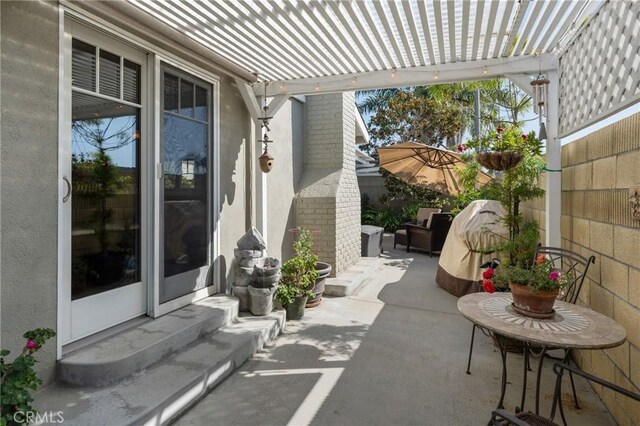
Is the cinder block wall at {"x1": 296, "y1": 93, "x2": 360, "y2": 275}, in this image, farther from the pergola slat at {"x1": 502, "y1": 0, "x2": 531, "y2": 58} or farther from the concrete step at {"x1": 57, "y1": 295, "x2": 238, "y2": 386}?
the pergola slat at {"x1": 502, "y1": 0, "x2": 531, "y2": 58}

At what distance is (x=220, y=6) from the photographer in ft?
9.13

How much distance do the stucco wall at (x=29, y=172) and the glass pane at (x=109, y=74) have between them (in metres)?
0.44

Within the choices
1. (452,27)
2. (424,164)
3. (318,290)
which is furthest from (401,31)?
(424,164)

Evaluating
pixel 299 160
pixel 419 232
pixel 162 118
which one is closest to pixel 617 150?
pixel 162 118

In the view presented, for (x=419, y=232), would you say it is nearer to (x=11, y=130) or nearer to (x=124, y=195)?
(x=124, y=195)

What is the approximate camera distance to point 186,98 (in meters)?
3.75

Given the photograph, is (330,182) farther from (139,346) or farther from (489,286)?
(139,346)

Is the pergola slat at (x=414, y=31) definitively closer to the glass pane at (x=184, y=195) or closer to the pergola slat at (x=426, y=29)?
the pergola slat at (x=426, y=29)

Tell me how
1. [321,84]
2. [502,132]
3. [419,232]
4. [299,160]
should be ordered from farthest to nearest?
[419,232], [299,160], [321,84], [502,132]

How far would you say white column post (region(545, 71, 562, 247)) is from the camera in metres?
3.41

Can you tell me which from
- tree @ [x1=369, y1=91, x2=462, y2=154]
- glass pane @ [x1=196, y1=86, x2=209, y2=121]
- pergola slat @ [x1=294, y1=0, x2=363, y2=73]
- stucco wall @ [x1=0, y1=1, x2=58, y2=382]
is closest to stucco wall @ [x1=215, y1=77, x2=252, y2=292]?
glass pane @ [x1=196, y1=86, x2=209, y2=121]

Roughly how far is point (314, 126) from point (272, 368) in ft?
14.7

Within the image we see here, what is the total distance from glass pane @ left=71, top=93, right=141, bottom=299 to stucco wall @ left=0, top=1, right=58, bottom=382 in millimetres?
242

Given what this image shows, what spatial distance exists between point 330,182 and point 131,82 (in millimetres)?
3597
